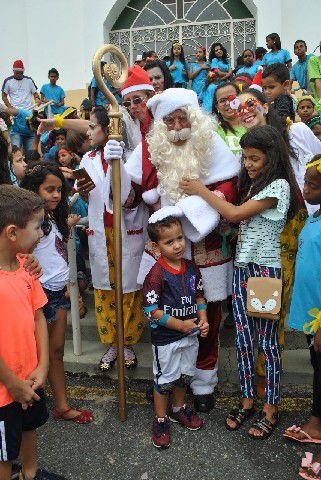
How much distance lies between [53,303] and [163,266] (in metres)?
0.71

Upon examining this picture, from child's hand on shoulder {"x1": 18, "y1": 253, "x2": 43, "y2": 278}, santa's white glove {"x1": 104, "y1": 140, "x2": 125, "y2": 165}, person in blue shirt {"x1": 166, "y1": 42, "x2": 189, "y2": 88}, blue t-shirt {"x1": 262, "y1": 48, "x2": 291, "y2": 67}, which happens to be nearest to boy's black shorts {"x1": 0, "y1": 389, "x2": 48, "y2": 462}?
child's hand on shoulder {"x1": 18, "y1": 253, "x2": 43, "y2": 278}

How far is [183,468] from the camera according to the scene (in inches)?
99.4

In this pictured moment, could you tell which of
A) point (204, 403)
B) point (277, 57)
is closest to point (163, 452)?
point (204, 403)

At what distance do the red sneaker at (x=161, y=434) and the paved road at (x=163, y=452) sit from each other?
37mm

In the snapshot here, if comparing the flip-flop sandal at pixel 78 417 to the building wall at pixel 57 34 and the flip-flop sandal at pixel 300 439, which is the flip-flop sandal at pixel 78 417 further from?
the building wall at pixel 57 34

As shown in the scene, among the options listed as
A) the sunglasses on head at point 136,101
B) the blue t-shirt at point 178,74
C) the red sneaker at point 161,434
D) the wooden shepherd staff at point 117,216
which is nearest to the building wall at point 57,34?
the blue t-shirt at point 178,74

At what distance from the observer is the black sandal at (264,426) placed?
271 centimetres

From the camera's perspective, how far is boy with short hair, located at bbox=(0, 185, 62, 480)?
78.4 inches

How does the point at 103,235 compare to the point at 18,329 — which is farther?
the point at 103,235

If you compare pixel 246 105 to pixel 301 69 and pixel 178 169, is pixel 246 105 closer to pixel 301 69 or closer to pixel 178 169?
pixel 178 169

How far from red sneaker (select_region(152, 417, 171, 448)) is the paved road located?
4 cm

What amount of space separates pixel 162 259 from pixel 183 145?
0.76 metres

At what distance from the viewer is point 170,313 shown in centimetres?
274

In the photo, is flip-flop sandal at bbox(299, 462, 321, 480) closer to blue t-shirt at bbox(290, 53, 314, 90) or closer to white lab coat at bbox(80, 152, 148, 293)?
white lab coat at bbox(80, 152, 148, 293)
